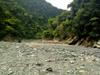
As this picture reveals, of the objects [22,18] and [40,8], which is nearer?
[22,18]

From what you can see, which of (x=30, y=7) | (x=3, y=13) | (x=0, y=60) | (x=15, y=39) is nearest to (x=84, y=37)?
(x=15, y=39)

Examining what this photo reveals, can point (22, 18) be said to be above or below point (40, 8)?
below

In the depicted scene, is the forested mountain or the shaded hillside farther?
the shaded hillside

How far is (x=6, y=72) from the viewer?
7473 mm

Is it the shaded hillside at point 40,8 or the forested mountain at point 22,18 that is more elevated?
the shaded hillside at point 40,8

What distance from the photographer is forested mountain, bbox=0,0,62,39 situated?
115 ft

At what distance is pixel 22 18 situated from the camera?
177 feet

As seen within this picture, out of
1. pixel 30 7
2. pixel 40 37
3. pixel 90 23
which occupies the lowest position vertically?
pixel 40 37

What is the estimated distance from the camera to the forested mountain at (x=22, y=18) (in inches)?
1386

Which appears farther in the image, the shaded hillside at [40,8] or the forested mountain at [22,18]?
the shaded hillside at [40,8]

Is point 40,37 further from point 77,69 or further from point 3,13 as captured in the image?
point 77,69

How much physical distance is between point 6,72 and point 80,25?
934 inches

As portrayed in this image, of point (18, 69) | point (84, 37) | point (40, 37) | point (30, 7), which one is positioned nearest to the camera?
point (18, 69)

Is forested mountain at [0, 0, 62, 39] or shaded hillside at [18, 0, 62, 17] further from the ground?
shaded hillside at [18, 0, 62, 17]
